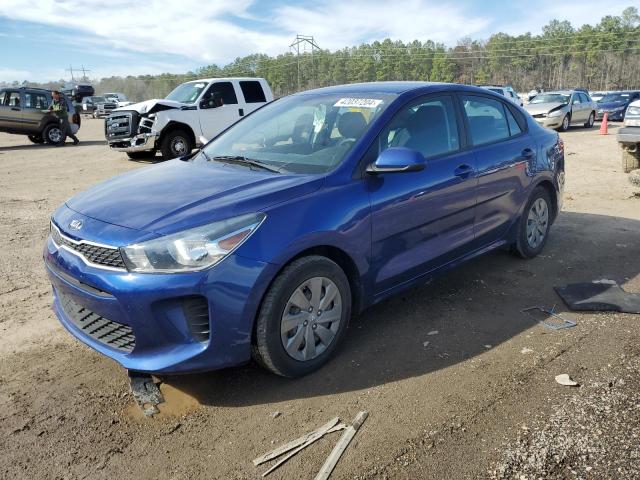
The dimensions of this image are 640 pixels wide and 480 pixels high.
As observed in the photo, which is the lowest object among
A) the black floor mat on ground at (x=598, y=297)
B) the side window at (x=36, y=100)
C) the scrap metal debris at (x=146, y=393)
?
the scrap metal debris at (x=146, y=393)

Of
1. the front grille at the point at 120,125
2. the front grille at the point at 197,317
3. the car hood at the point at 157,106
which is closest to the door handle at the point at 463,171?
the front grille at the point at 197,317

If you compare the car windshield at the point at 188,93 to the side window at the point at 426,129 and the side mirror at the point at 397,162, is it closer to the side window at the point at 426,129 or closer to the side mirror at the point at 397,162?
the side window at the point at 426,129

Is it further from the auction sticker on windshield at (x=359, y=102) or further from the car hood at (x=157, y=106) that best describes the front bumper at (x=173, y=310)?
the car hood at (x=157, y=106)

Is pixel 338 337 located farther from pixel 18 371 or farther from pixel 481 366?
pixel 18 371

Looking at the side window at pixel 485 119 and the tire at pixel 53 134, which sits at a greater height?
the tire at pixel 53 134

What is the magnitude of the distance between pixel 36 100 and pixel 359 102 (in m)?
19.0

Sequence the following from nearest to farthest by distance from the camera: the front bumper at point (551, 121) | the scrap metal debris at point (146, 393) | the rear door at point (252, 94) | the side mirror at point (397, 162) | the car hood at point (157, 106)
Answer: the scrap metal debris at point (146, 393)
the side mirror at point (397, 162)
the car hood at point (157, 106)
the rear door at point (252, 94)
the front bumper at point (551, 121)

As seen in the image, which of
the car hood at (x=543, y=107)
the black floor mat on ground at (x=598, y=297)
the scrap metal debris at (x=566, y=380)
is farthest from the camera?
the car hood at (x=543, y=107)

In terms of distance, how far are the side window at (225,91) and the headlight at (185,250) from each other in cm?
1158

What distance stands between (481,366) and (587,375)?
0.61m

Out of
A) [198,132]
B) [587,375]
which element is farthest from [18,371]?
[198,132]

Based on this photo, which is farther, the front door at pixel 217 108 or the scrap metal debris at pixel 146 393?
the front door at pixel 217 108

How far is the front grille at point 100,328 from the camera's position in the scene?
2820 mm

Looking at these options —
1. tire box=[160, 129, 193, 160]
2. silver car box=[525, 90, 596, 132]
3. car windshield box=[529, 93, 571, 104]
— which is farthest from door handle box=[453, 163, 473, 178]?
car windshield box=[529, 93, 571, 104]
